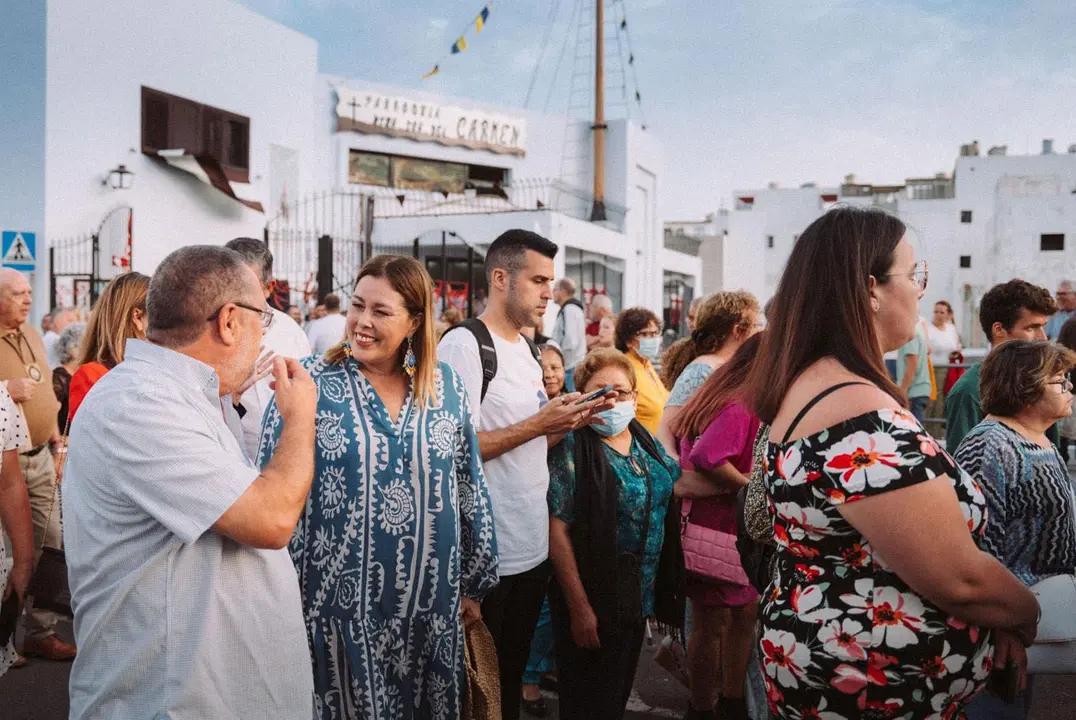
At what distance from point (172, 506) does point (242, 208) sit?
16.5 m

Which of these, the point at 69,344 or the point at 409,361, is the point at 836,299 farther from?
the point at 69,344

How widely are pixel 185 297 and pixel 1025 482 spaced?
2.84 meters

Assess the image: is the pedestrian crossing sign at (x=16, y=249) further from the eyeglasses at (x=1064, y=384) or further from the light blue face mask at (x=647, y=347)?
the eyeglasses at (x=1064, y=384)

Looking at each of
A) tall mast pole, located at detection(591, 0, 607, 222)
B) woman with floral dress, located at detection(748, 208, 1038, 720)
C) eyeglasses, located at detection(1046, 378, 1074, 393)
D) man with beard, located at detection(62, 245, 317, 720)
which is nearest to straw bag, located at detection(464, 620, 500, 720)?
man with beard, located at detection(62, 245, 317, 720)

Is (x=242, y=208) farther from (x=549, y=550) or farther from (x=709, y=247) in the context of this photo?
(x=709, y=247)

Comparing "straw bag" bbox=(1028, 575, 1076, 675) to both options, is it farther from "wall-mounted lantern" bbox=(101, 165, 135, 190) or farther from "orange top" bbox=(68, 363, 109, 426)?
"wall-mounted lantern" bbox=(101, 165, 135, 190)

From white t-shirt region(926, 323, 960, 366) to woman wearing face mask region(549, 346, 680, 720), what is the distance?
9058mm

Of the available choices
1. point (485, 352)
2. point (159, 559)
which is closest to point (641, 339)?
point (485, 352)

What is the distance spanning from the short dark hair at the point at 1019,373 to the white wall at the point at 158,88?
13.7 meters

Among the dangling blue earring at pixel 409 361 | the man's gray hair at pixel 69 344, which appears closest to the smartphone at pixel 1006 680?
the dangling blue earring at pixel 409 361

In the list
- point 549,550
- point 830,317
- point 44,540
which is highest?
point 830,317

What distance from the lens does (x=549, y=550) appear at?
3529 millimetres

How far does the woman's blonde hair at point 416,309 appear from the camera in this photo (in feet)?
9.77

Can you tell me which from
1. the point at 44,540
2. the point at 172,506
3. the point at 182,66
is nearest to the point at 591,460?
the point at 172,506
